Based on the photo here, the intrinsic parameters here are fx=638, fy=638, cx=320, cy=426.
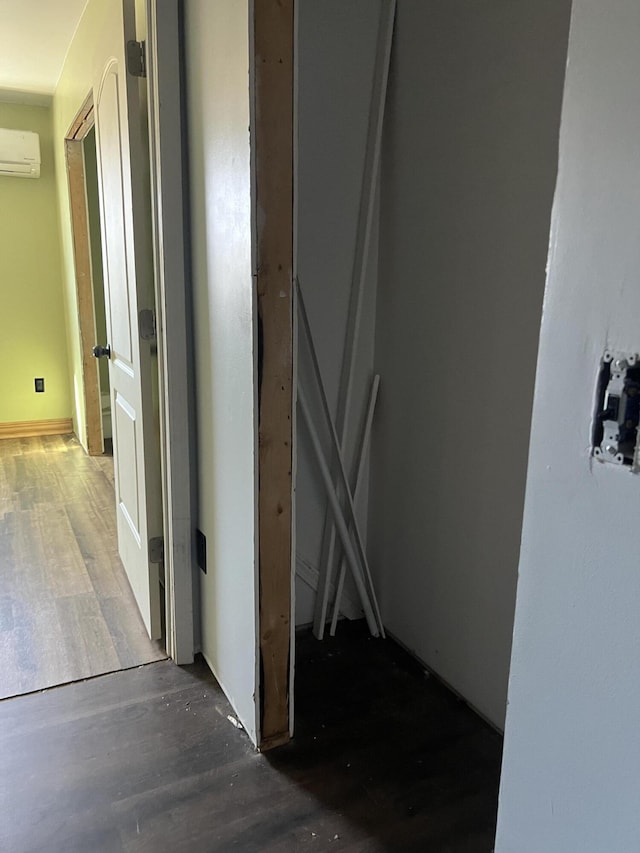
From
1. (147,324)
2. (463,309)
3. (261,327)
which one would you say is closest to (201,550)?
(147,324)

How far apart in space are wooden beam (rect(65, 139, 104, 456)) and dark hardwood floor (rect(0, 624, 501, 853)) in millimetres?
2682

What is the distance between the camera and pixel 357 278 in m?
2.12

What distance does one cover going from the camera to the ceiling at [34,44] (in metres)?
3.00

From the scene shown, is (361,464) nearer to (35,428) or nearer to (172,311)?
(172,311)

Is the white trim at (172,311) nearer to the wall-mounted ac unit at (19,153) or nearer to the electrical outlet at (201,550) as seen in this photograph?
the electrical outlet at (201,550)

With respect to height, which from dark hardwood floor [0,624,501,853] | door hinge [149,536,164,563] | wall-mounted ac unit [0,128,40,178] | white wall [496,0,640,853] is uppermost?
wall-mounted ac unit [0,128,40,178]

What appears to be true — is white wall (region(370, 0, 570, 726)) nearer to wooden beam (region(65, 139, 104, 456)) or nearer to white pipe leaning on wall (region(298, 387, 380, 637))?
white pipe leaning on wall (region(298, 387, 380, 637))

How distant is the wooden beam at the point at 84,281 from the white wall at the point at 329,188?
263cm

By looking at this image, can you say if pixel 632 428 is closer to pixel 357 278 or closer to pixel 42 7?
pixel 357 278

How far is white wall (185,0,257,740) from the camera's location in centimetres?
149

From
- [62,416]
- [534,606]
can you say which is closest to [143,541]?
[534,606]

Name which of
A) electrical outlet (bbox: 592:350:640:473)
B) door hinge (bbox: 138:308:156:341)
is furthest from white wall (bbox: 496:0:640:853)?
door hinge (bbox: 138:308:156:341)

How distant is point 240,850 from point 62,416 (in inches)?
166

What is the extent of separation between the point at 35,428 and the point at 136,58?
3.64 metres
